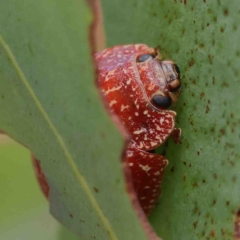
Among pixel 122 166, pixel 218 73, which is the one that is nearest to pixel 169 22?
pixel 218 73

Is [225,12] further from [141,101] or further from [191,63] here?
[141,101]

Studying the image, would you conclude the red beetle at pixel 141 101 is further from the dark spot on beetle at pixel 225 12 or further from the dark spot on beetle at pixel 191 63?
the dark spot on beetle at pixel 225 12

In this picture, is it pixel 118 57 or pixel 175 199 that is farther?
pixel 118 57

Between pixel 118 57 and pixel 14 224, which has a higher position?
pixel 118 57

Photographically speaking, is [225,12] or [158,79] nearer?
[225,12]

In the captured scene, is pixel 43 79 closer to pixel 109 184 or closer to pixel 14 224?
pixel 109 184

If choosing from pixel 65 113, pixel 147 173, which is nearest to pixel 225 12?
pixel 65 113
